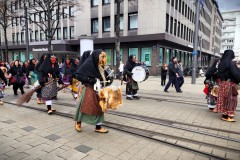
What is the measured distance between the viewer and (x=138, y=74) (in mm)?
A: 8836

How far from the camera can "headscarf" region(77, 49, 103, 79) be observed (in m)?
4.65

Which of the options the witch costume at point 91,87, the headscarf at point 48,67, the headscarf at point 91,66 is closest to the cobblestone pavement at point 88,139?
the witch costume at point 91,87

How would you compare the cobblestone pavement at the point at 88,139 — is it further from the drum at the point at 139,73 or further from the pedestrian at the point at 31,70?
the pedestrian at the point at 31,70

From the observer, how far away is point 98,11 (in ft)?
87.6

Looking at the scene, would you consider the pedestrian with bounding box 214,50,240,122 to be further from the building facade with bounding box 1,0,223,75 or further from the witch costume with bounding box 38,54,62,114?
the building facade with bounding box 1,0,223,75

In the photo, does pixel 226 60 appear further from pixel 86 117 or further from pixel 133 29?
pixel 133 29

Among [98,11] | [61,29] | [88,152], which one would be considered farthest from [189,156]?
[61,29]

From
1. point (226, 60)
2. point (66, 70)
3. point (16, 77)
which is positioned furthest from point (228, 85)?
point (16, 77)

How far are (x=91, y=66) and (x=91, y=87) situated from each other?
18.9 inches

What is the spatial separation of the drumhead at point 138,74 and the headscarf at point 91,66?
4294 mm

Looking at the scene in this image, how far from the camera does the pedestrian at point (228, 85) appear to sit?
5.83m

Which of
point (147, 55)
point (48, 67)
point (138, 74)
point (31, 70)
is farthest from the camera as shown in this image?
point (147, 55)

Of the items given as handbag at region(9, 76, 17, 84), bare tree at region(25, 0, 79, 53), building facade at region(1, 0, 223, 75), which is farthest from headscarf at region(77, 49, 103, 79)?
building facade at region(1, 0, 223, 75)

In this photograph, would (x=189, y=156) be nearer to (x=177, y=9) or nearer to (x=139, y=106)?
(x=139, y=106)
